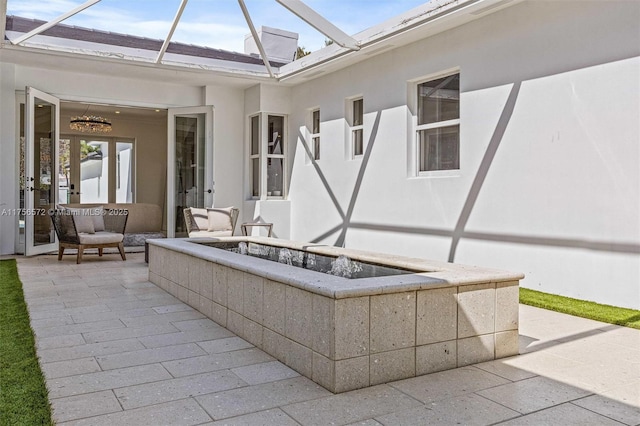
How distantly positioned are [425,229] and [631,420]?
13.9ft

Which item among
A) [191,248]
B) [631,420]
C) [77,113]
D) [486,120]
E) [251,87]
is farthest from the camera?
[77,113]

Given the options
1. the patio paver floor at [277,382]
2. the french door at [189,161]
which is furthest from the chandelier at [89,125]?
the patio paver floor at [277,382]

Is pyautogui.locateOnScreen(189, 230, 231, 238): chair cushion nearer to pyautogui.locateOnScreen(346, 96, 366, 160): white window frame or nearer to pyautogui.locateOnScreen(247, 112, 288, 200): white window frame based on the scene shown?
pyautogui.locateOnScreen(247, 112, 288, 200): white window frame

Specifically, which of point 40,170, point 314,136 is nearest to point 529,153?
point 314,136

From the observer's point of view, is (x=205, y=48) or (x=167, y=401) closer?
(x=167, y=401)

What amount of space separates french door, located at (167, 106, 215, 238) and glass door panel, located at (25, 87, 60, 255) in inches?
75.7

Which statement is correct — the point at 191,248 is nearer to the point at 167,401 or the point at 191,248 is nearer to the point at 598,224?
the point at 167,401

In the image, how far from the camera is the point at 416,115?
6.81 metres

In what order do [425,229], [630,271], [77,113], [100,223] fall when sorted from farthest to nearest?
[77,113] → [100,223] → [425,229] → [630,271]

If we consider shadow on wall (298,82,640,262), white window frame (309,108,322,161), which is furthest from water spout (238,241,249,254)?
white window frame (309,108,322,161)

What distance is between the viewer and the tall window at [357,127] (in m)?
8.00

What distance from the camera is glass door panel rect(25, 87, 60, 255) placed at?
A: 8094 millimetres

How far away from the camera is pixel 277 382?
109 inches

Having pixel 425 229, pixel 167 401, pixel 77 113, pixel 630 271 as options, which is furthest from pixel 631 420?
pixel 77 113
